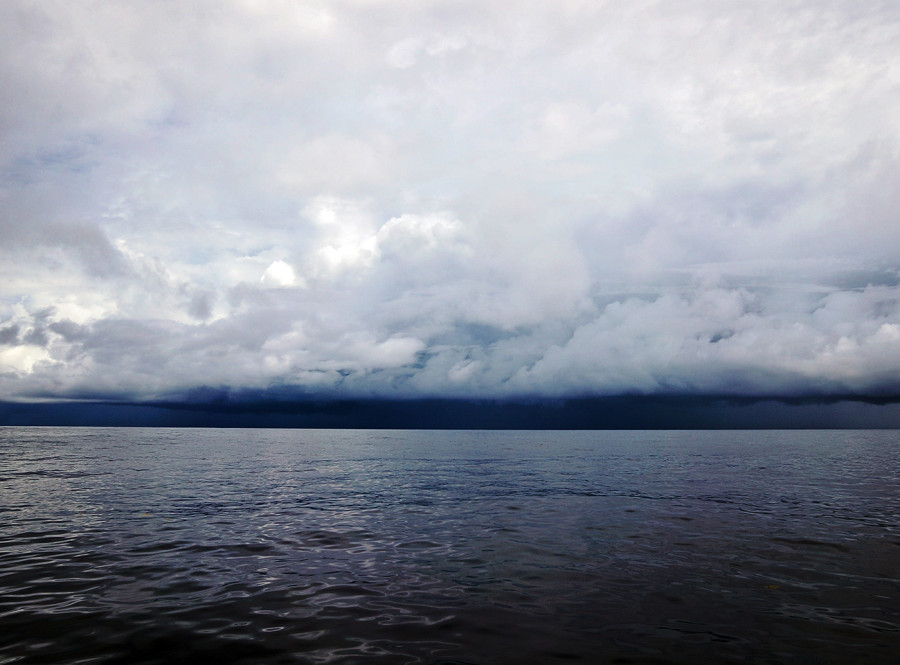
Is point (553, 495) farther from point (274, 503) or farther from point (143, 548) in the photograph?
point (143, 548)

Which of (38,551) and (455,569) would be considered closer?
(455,569)

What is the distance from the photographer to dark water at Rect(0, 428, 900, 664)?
10.5 m

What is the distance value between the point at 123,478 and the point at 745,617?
46.7m

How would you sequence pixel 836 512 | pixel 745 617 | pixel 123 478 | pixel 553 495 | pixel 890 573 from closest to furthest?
pixel 745 617 → pixel 890 573 → pixel 836 512 → pixel 553 495 → pixel 123 478

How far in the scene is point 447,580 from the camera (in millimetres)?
15109

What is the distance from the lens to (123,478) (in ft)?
141

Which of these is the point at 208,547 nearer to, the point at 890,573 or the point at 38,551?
the point at 38,551

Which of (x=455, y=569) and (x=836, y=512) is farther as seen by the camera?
(x=836, y=512)

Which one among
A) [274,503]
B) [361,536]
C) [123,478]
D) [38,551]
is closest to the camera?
[38,551]

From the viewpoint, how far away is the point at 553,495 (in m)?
34.3

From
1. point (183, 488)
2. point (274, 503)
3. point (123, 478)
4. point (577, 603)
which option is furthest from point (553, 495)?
point (123, 478)

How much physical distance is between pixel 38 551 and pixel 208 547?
5933mm

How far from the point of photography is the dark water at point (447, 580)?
10477mm

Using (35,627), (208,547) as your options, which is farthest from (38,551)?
(35,627)
